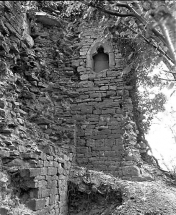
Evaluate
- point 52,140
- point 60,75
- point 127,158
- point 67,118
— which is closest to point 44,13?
point 60,75

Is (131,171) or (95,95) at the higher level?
(95,95)

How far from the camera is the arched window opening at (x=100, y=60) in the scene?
8141 millimetres

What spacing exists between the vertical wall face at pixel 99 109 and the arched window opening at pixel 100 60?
0.15 meters

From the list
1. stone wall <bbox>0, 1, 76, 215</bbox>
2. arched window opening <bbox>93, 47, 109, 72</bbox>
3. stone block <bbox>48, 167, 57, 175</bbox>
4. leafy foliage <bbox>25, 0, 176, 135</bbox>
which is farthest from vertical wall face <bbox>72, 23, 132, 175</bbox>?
leafy foliage <bbox>25, 0, 176, 135</bbox>

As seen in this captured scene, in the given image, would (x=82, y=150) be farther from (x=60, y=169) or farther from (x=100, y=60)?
(x=100, y=60)

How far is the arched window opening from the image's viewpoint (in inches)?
320

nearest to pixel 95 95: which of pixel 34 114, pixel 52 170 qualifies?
pixel 34 114

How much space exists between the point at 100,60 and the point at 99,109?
1.75 metres

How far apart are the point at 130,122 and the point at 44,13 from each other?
4.54 m

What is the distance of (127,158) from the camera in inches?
270

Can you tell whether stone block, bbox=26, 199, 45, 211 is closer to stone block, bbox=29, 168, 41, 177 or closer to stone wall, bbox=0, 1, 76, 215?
stone wall, bbox=0, 1, 76, 215

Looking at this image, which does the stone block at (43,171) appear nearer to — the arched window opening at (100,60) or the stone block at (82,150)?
the stone block at (82,150)

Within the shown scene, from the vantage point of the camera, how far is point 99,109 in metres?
7.52

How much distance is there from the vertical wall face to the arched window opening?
0.50ft
